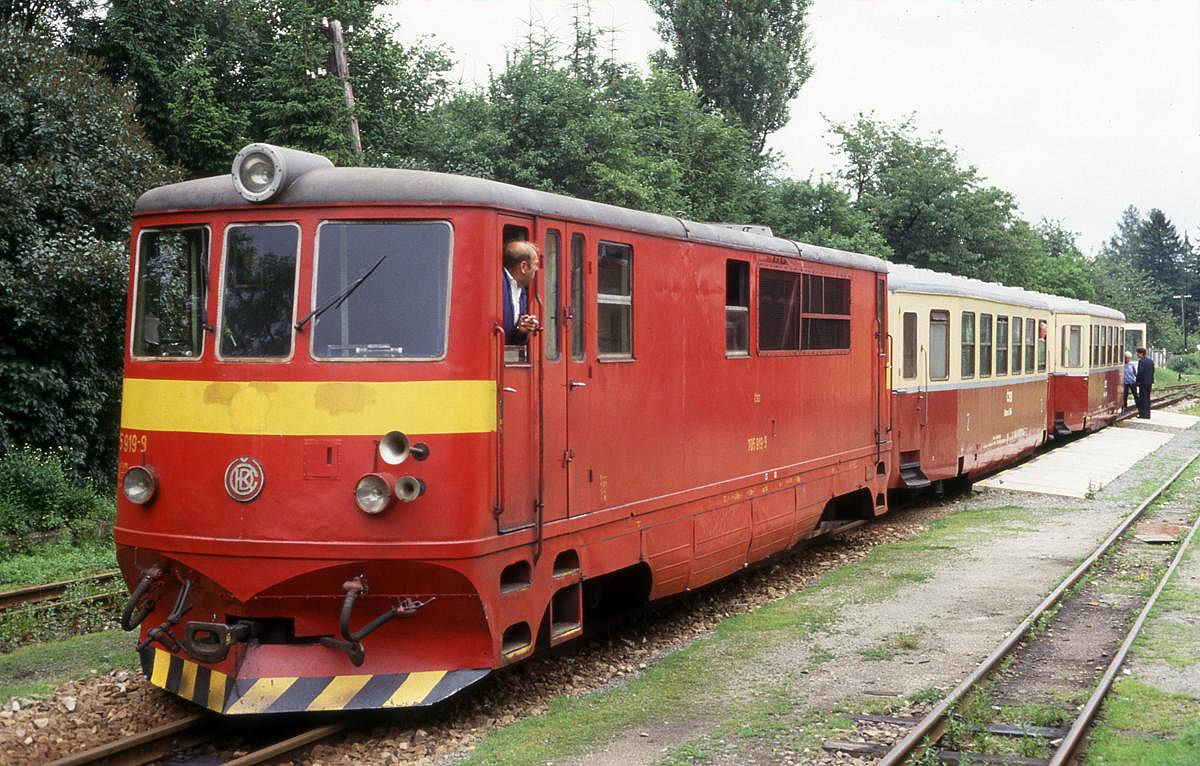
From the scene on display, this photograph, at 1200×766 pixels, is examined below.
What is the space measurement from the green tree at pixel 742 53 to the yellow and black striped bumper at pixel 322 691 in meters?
36.4

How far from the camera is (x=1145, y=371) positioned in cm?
3334

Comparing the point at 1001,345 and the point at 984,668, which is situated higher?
the point at 1001,345

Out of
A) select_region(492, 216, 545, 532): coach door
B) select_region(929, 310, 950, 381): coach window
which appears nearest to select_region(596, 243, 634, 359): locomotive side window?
select_region(492, 216, 545, 532): coach door

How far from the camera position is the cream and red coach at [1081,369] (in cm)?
2552

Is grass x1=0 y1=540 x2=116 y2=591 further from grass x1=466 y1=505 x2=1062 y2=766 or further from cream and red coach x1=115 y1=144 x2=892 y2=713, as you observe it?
grass x1=466 y1=505 x2=1062 y2=766

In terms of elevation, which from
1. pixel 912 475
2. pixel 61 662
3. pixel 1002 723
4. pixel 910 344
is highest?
pixel 910 344

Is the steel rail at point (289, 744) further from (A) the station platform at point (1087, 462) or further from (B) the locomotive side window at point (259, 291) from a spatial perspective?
(A) the station platform at point (1087, 462)

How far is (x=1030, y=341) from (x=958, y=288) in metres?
5.48

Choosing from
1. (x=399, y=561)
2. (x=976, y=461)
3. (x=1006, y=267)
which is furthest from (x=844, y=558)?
(x=1006, y=267)

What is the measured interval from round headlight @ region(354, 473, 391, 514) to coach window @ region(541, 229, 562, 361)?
1.46 meters

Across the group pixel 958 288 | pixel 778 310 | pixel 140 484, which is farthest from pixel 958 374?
pixel 140 484

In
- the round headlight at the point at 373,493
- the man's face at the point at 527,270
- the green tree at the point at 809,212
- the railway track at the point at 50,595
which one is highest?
the green tree at the point at 809,212

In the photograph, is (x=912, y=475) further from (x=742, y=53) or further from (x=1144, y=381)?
(x=742, y=53)

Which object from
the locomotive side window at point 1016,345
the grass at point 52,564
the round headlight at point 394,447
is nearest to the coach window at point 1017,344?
the locomotive side window at point 1016,345
